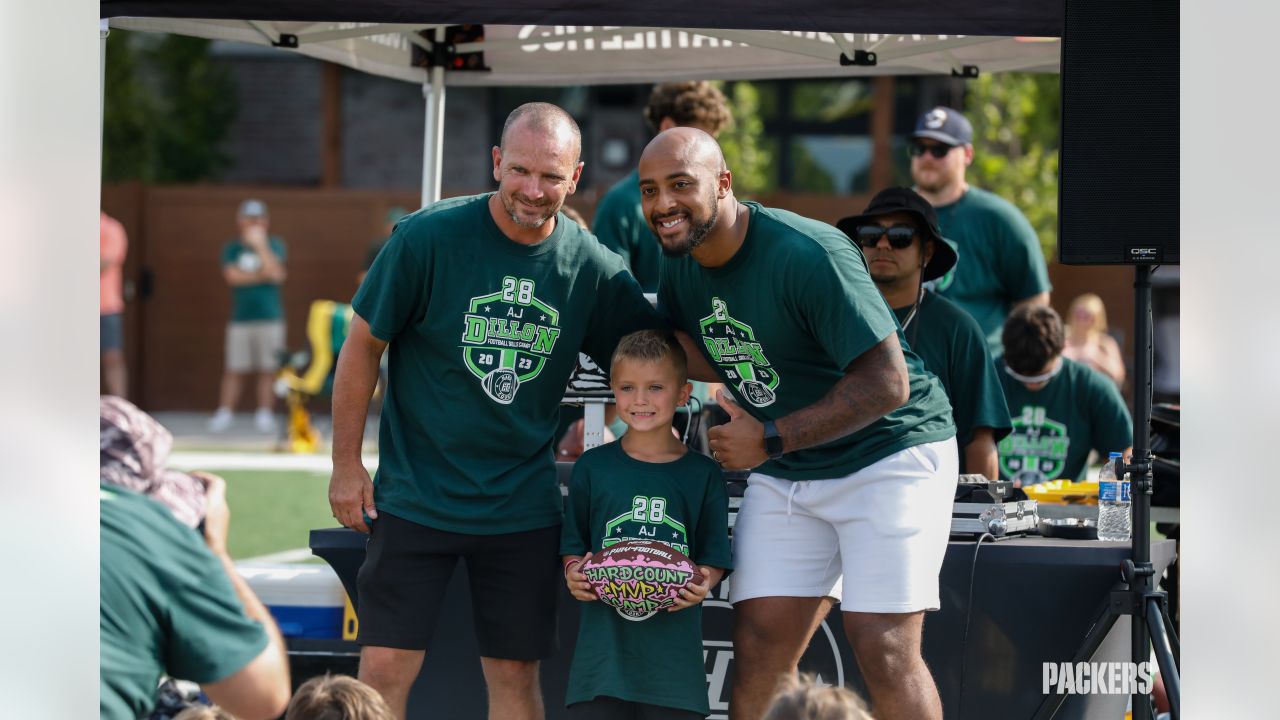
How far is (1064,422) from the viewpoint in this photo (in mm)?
5762

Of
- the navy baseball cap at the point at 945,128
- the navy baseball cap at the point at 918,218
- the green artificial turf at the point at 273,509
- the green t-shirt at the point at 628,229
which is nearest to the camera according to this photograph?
the navy baseball cap at the point at 918,218

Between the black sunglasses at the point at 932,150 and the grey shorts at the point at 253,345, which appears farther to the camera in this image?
the grey shorts at the point at 253,345

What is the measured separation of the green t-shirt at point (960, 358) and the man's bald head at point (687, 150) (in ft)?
4.13

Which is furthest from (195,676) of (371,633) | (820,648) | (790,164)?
(790,164)

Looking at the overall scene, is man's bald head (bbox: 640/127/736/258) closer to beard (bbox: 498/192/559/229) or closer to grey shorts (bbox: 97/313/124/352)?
beard (bbox: 498/192/559/229)

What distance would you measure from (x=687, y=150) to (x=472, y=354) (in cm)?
77

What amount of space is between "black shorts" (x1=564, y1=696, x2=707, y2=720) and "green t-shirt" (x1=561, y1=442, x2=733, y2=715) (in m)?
0.03

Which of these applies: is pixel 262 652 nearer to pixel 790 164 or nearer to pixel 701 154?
pixel 701 154

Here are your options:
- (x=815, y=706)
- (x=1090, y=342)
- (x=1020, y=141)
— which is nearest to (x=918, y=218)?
(x=815, y=706)

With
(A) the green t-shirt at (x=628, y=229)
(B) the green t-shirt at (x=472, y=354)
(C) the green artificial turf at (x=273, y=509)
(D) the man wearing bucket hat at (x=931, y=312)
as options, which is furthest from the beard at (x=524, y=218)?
(C) the green artificial turf at (x=273, y=509)

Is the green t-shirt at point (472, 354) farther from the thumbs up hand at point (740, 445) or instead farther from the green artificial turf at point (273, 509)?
the green artificial turf at point (273, 509)

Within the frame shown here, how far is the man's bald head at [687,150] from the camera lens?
11.8 feet

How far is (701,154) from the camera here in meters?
3.63

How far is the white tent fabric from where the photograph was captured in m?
5.88
